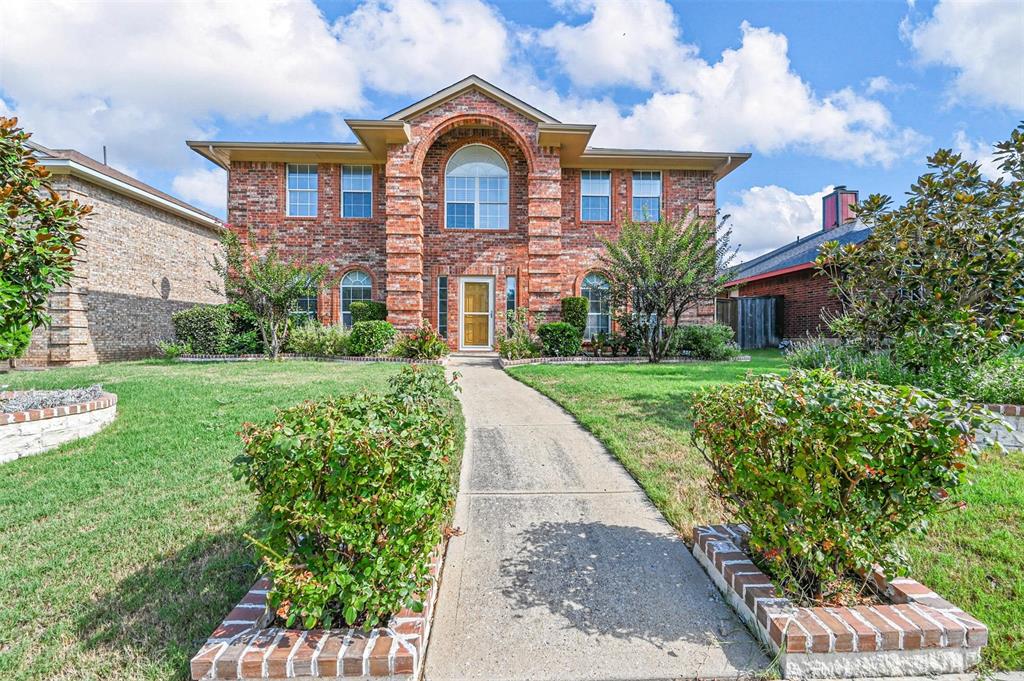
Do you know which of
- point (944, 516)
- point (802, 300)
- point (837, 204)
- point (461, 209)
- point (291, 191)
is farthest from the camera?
point (837, 204)

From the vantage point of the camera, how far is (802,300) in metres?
17.6

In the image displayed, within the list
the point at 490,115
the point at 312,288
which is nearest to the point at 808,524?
the point at 312,288

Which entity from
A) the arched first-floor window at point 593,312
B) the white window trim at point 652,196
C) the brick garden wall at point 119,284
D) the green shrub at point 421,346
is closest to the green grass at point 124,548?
the green shrub at point 421,346

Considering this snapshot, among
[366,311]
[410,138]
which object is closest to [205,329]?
[366,311]

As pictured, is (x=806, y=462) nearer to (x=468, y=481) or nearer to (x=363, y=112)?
(x=468, y=481)

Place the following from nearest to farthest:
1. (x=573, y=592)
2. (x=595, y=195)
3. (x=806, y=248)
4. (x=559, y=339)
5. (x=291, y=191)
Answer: (x=573, y=592) < (x=559, y=339) < (x=291, y=191) < (x=595, y=195) < (x=806, y=248)

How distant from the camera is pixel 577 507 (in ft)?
12.6

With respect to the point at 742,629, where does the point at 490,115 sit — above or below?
above

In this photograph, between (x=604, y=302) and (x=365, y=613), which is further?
(x=604, y=302)

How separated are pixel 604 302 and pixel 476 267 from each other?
4.00m

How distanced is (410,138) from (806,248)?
16715 mm

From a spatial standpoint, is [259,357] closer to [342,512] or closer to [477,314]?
[477,314]

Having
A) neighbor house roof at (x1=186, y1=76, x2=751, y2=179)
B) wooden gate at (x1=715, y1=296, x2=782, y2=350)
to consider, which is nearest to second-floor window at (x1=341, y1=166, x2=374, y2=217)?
neighbor house roof at (x1=186, y1=76, x2=751, y2=179)

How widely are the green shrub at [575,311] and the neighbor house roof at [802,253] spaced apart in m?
3.91
